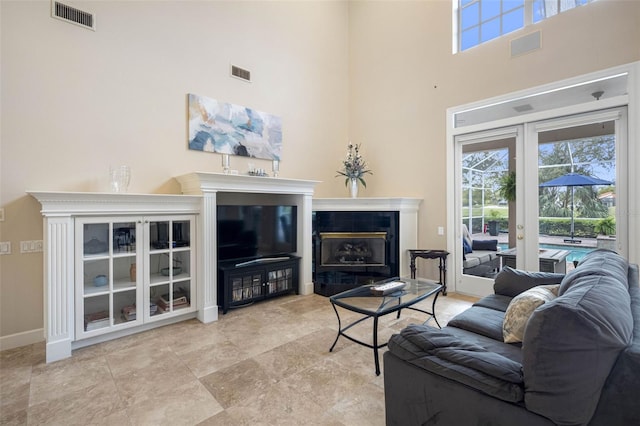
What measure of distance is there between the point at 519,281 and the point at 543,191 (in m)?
1.67

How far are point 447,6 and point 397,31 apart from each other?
0.84 meters

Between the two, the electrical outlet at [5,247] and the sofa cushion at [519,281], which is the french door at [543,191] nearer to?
the sofa cushion at [519,281]

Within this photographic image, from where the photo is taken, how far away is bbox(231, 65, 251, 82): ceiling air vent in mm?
4449

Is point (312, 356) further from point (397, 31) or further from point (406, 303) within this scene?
point (397, 31)

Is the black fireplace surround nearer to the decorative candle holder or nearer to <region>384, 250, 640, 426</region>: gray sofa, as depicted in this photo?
the decorative candle holder

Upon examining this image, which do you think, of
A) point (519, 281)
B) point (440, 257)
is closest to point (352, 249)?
point (440, 257)

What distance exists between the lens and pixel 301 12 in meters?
5.27

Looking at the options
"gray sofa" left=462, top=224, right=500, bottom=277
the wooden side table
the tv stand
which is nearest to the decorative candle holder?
the tv stand

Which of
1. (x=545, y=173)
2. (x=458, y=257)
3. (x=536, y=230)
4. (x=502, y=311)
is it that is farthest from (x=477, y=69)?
(x=502, y=311)

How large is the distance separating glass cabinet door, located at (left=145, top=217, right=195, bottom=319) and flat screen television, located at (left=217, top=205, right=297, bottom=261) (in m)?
0.43

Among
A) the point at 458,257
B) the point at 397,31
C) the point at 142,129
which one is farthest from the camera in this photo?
the point at 397,31

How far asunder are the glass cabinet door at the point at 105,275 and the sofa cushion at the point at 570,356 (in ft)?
11.1

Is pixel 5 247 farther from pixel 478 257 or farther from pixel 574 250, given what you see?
pixel 574 250

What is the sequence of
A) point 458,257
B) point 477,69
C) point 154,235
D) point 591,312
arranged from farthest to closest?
1. point 458,257
2. point 477,69
3. point 154,235
4. point 591,312
